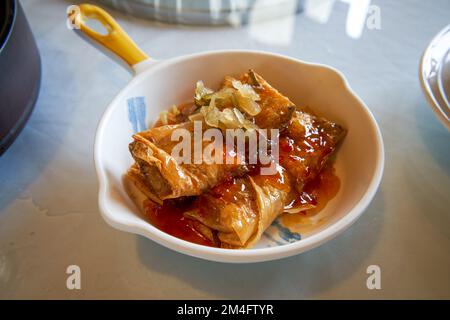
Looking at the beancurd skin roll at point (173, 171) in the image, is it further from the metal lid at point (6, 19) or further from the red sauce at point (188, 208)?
the metal lid at point (6, 19)

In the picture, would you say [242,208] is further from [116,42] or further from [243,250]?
[116,42]

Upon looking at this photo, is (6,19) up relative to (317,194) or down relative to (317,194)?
up

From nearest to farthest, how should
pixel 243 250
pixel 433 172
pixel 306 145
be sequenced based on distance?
pixel 243 250 < pixel 306 145 < pixel 433 172

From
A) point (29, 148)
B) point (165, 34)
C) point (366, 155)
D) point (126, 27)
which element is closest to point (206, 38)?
point (165, 34)

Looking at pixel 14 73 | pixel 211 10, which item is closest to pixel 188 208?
pixel 14 73

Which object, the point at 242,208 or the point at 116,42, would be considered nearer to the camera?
the point at 242,208

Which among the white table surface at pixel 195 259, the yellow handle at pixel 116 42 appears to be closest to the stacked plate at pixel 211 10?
the white table surface at pixel 195 259

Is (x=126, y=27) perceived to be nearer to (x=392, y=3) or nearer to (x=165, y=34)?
(x=165, y=34)
